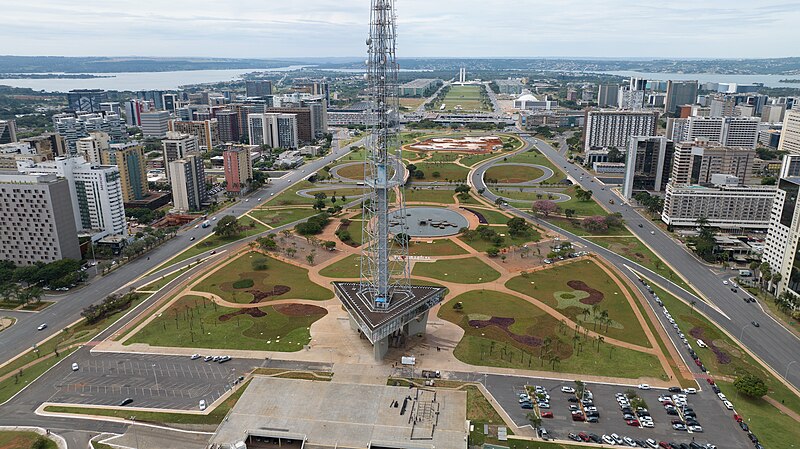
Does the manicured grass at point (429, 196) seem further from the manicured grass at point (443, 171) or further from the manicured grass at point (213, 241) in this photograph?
the manicured grass at point (213, 241)

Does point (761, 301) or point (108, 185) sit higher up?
point (108, 185)

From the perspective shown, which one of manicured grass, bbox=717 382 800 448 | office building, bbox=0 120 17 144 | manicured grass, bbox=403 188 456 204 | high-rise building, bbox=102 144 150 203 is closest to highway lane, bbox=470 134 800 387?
manicured grass, bbox=717 382 800 448

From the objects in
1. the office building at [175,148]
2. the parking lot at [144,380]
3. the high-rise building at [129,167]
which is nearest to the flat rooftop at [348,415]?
the parking lot at [144,380]

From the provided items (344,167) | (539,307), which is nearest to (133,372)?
(539,307)

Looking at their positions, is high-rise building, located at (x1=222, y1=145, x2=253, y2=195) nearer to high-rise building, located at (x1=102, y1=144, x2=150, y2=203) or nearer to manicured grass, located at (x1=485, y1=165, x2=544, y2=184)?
high-rise building, located at (x1=102, y1=144, x2=150, y2=203)

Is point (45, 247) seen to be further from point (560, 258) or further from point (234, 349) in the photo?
point (560, 258)
